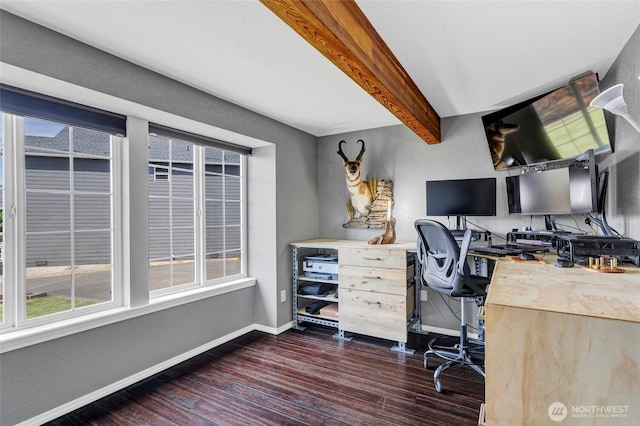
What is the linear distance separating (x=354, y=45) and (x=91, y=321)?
234cm

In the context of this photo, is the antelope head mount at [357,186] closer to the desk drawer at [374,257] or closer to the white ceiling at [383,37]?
the desk drawer at [374,257]

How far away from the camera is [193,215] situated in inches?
117

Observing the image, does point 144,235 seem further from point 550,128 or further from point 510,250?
point 550,128

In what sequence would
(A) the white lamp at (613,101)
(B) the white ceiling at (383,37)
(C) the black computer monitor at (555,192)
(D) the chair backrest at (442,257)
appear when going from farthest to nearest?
1. (D) the chair backrest at (442,257)
2. (C) the black computer monitor at (555,192)
3. (B) the white ceiling at (383,37)
4. (A) the white lamp at (613,101)

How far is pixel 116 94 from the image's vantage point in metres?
1.99

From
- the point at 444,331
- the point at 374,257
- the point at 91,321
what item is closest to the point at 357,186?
the point at 374,257

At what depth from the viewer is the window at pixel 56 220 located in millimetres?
1883

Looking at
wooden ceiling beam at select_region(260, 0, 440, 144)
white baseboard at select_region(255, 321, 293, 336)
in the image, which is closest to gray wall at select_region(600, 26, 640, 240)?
wooden ceiling beam at select_region(260, 0, 440, 144)

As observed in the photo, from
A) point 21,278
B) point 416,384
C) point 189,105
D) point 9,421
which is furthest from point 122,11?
point 416,384

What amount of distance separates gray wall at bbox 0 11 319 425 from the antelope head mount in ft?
1.88

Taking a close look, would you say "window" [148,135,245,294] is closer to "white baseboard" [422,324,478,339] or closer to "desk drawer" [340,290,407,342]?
"desk drawer" [340,290,407,342]

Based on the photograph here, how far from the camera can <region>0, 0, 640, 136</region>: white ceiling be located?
154 cm

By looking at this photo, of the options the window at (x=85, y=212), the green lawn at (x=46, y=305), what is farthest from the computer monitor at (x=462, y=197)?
the green lawn at (x=46, y=305)

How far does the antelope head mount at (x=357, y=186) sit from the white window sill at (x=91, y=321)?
1.74 m
